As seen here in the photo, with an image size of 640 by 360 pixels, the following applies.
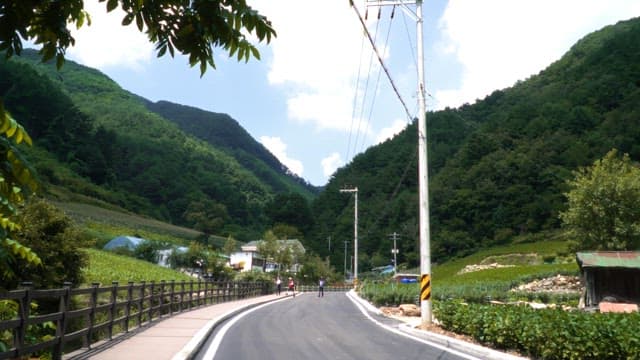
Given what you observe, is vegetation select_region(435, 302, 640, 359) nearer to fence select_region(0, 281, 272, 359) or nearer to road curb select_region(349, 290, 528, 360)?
road curb select_region(349, 290, 528, 360)

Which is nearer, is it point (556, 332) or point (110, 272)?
point (556, 332)

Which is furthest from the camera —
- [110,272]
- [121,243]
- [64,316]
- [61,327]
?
[121,243]

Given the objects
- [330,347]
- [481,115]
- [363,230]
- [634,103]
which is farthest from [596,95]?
[330,347]

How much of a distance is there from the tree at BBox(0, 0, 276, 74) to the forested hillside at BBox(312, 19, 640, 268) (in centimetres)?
10690

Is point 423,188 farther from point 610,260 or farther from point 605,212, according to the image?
point 605,212

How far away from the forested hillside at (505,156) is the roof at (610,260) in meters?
78.8

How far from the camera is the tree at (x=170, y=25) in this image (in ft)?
9.93

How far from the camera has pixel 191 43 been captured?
331 cm

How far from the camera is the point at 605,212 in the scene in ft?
156

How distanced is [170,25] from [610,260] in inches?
1104

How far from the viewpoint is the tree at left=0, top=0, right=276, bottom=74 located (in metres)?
3.03

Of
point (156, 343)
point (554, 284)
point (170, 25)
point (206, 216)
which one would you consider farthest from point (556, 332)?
point (206, 216)

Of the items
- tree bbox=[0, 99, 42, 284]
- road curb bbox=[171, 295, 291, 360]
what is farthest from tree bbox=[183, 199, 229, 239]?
tree bbox=[0, 99, 42, 284]

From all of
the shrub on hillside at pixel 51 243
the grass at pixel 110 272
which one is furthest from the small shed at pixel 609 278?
the grass at pixel 110 272
